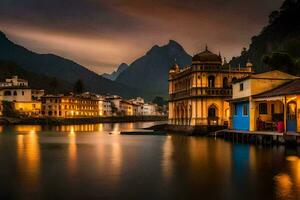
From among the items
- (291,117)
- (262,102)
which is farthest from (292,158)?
(262,102)

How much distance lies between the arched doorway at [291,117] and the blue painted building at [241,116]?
28.8 ft

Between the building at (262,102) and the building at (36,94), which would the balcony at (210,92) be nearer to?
the building at (262,102)

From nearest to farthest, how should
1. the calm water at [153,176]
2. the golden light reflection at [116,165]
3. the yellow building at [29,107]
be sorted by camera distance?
1. the calm water at [153,176]
2. the golden light reflection at [116,165]
3. the yellow building at [29,107]

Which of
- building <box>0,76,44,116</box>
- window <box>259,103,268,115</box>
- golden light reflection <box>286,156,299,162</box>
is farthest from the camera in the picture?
building <box>0,76,44,116</box>

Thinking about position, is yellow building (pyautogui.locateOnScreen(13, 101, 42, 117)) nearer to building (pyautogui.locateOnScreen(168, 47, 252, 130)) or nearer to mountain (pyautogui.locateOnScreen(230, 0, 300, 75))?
mountain (pyautogui.locateOnScreen(230, 0, 300, 75))

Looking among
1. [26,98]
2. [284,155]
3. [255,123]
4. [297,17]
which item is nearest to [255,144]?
[255,123]

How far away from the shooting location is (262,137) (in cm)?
5434

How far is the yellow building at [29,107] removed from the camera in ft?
589

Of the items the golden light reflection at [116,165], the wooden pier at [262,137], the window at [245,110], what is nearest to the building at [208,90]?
the wooden pier at [262,137]

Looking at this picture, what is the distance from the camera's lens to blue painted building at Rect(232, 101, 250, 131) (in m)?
62.4

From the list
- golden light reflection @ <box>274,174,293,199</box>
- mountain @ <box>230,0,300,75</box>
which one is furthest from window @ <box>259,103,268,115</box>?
mountain @ <box>230,0,300,75</box>

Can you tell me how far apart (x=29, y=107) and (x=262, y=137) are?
144 m

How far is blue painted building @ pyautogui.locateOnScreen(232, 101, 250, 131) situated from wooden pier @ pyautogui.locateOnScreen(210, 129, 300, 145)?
1.63 m

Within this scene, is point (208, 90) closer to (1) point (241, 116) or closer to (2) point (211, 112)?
(2) point (211, 112)
